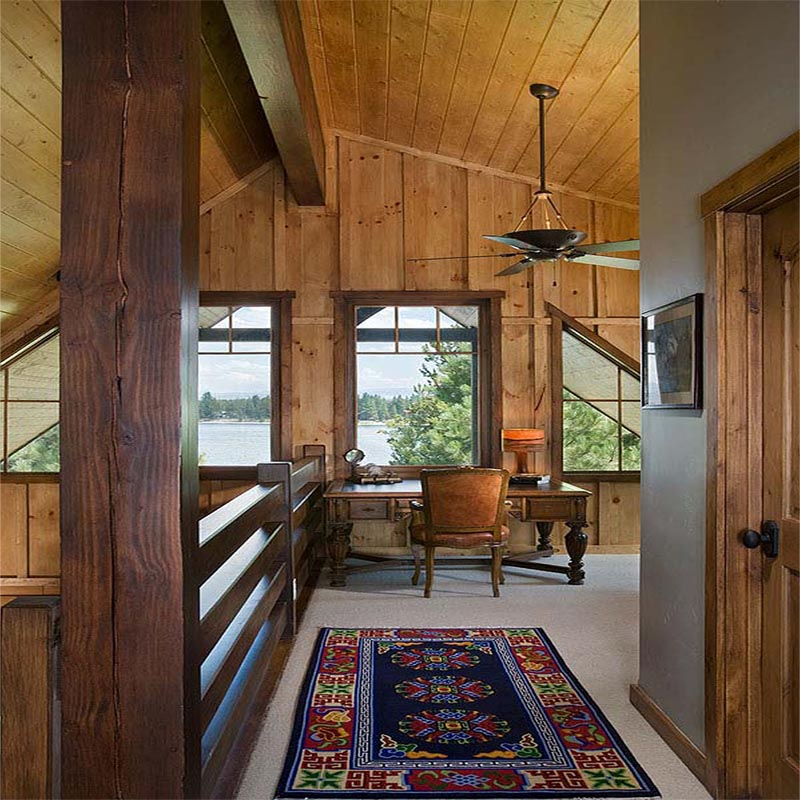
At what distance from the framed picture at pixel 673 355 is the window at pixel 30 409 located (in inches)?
178

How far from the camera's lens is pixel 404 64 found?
4582 mm

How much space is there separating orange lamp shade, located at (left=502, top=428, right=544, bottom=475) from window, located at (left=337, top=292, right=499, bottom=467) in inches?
14.0

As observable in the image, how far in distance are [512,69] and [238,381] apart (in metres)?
3.19

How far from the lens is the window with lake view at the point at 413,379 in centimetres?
623

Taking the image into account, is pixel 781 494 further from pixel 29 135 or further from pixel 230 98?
pixel 230 98

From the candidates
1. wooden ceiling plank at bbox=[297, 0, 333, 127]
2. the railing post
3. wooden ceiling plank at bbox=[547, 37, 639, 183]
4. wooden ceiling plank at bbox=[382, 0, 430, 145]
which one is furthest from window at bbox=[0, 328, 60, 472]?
wooden ceiling plank at bbox=[547, 37, 639, 183]

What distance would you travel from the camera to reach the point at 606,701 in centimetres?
320

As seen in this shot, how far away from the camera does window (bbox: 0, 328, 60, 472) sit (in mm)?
5859

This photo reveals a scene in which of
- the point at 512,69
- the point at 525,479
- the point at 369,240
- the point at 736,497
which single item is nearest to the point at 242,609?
the point at 736,497

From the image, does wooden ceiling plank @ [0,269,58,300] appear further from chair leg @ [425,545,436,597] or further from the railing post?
chair leg @ [425,545,436,597]

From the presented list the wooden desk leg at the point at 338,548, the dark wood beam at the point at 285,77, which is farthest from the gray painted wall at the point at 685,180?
the wooden desk leg at the point at 338,548

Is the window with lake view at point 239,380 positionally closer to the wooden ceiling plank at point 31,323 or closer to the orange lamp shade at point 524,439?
the wooden ceiling plank at point 31,323

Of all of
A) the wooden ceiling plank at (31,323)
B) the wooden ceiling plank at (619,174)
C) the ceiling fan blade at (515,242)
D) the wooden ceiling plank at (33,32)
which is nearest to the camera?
the wooden ceiling plank at (33,32)

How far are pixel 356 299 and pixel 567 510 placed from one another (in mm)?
2334
